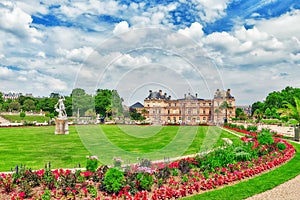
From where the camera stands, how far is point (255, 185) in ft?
23.7

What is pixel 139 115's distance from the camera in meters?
40.5

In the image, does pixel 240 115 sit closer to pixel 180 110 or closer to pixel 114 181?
pixel 180 110

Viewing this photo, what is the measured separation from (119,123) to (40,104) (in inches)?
2151

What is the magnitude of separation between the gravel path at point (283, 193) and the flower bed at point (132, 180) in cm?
106

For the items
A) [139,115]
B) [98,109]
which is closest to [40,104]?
[98,109]

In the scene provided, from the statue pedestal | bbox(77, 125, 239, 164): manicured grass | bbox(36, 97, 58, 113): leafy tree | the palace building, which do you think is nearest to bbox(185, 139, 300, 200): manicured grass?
bbox(77, 125, 239, 164): manicured grass

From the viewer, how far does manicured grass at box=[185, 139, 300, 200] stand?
21.0 feet

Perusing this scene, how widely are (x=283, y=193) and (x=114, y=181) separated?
421 cm

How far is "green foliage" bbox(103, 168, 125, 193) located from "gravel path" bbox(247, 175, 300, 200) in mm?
3046

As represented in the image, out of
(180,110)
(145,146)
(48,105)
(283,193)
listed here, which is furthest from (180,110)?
(48,105)

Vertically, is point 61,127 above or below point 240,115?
below

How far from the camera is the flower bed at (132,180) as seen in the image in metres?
5.95

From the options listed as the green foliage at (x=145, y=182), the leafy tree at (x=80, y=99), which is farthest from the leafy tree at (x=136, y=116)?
the green foliage at (x=145, y=182)

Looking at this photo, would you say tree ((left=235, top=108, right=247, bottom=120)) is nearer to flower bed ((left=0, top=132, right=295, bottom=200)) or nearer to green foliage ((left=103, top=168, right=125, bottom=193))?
flower bed ((left=0, top=132, right=295, bottom=200))
